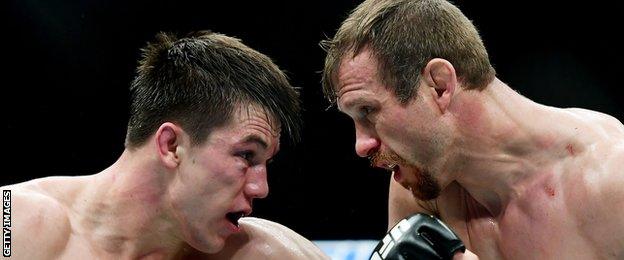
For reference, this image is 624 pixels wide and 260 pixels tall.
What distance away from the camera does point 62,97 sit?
15.7 feet

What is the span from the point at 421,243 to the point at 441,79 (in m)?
0.45

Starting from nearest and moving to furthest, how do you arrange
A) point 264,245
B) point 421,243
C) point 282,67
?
point 421,243 → point 264,245 → point 282,67

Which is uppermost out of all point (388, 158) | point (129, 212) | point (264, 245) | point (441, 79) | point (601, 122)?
point (441, 79)

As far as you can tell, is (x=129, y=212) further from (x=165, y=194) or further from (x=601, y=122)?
(x=601, y=122)

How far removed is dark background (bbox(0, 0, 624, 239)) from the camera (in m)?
4.77

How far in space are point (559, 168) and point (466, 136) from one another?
0.81ft

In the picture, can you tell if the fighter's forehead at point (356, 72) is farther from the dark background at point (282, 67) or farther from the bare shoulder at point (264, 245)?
the dark background at point (282, 67)

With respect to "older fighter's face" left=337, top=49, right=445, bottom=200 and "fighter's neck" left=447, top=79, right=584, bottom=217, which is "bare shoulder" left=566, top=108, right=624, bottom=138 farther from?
"older fighter's face" left=337, top=49, right=445, bottom=200

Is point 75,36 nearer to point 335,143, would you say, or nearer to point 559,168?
point 335,143

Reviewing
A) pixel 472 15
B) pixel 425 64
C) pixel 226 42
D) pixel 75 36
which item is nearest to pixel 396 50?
pixel 425 64

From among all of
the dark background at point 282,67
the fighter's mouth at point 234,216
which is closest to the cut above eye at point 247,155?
the fighter's mouth at point 234,216

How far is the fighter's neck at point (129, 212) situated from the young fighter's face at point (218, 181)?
51 mm

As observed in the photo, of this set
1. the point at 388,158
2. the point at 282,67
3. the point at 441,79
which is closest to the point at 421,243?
the point at 388,158

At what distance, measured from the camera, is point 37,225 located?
2.26 metres
